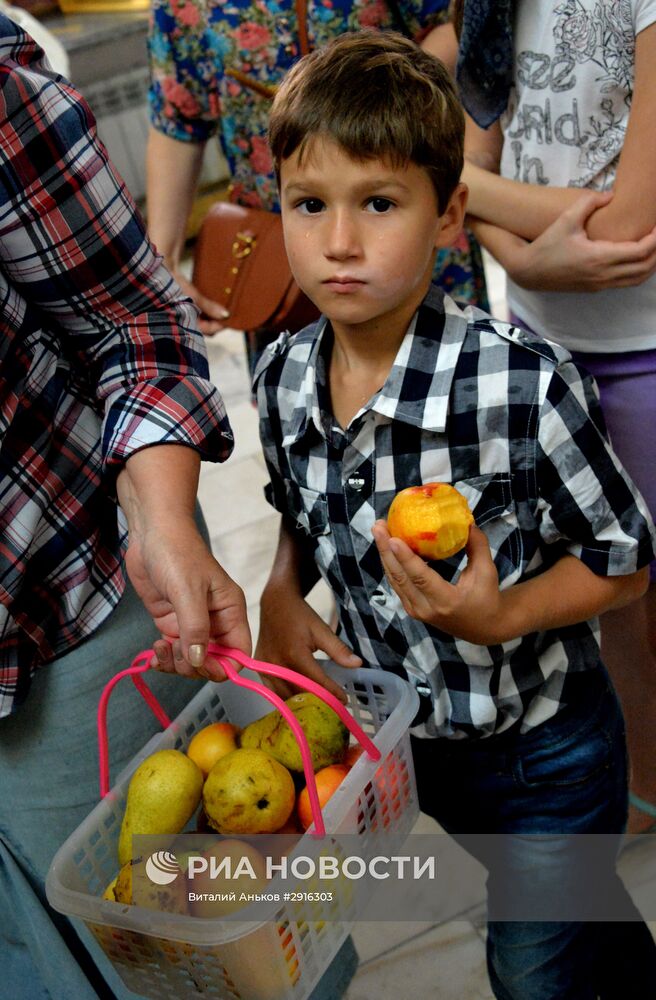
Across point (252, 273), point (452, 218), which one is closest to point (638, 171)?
point (452, 218)

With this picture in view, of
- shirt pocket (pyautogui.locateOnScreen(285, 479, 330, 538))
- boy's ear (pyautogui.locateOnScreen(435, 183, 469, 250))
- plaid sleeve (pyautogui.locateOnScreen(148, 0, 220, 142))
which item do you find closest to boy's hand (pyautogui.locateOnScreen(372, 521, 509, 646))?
shirt pocket (pyautogui.locateOnScreen(285, 479, 330, 538))

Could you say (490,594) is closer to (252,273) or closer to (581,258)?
(581,258)

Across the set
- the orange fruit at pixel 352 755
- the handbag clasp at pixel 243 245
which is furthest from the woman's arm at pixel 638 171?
the handbag clasp at pixel 243 245

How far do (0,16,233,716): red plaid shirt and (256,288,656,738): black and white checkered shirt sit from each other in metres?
0.15

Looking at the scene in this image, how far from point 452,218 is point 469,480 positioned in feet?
0.94

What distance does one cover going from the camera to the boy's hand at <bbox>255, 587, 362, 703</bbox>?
114 centimetres

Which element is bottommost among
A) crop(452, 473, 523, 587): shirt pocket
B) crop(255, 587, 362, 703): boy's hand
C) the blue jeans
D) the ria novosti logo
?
the blue jeans

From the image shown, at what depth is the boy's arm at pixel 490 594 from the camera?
3.01ft

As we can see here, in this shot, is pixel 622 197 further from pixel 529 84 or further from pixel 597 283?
pixel 529 84

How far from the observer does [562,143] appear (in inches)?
51.9

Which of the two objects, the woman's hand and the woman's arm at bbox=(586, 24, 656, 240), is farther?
the woman's arm at bbox=(586, 24, 656, 240)

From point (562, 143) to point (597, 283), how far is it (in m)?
0.20

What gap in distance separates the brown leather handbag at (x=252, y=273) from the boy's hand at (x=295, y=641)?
763 millimetres

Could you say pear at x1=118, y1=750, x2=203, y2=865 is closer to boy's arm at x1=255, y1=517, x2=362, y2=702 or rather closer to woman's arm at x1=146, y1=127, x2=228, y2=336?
boy's arm at x1=255, y1=517, x2=362, y2=702
